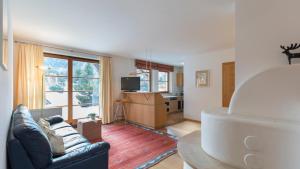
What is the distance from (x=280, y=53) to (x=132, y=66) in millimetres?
4856

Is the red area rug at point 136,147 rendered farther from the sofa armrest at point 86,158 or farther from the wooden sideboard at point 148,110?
the sofa armrest at point 86,158

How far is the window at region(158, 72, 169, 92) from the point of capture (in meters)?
7.33

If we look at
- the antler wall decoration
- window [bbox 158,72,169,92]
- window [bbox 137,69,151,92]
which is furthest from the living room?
window [bbox 158,72,169,92]

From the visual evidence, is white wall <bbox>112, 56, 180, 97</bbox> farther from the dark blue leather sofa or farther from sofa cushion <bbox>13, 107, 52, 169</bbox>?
sofa cushion <bbox>13, 107, 52, 169</bbox>

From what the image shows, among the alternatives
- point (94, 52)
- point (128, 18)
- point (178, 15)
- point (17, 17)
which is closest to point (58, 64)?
point (94, 52)

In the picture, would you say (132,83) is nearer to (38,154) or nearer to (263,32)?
(38,154)

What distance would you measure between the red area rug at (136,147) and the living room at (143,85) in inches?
1.1

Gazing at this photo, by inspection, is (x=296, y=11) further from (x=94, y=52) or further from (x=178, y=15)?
(x=94, y=52)

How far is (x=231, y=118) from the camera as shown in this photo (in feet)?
3.45

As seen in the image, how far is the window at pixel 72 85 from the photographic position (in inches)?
161

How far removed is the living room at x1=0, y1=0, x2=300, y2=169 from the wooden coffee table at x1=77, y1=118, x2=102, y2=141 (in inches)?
0.9

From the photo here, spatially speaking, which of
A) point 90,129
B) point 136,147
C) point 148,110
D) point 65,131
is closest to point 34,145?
point 65,131

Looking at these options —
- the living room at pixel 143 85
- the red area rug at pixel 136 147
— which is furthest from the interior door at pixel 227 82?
the red area rug at pixel 136 147

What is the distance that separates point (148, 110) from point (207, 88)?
2.02 meters
